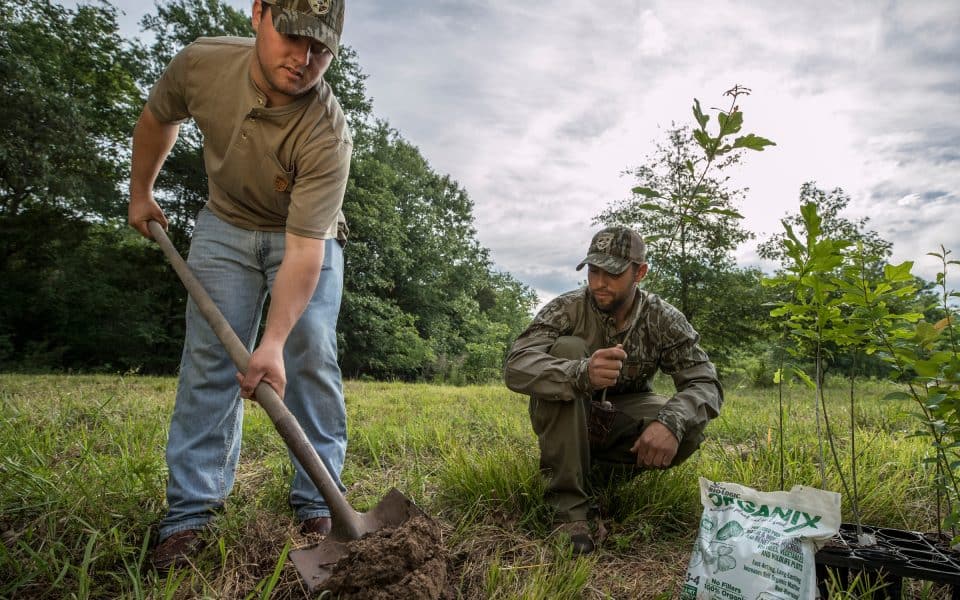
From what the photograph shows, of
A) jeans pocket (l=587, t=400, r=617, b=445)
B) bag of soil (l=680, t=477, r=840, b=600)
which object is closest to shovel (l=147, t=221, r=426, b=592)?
bag of soil (l=680, t=477, r=840, b=600)

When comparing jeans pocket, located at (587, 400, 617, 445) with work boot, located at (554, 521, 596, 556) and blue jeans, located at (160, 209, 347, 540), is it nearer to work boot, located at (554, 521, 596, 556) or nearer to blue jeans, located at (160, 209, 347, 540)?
work boot, located at (554, 521, 596, 556)

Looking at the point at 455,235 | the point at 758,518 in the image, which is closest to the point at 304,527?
the point at 758,518

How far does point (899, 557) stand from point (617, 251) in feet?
5.62

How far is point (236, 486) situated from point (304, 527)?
2.45 feet

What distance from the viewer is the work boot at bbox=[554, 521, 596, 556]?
237 cm

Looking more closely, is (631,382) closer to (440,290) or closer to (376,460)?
(376,460)

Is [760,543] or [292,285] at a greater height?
[292,285]

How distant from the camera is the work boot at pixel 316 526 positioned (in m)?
2.33

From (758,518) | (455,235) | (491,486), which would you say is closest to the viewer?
(758,518)

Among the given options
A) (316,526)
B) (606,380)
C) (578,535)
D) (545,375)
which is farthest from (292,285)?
(578,535)

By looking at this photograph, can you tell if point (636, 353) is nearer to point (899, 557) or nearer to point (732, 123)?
point (899, 557)

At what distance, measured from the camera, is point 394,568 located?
167 cm

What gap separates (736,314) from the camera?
47.8 feet

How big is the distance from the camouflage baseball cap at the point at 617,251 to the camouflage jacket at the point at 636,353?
19cm
